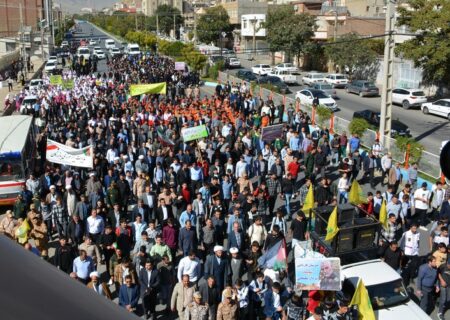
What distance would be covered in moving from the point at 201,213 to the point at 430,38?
24.6 metres

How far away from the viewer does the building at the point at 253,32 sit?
235 ft

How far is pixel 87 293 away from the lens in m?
1.25

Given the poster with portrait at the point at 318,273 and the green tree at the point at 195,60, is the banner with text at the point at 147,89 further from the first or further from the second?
the green tree at the point at 195,60

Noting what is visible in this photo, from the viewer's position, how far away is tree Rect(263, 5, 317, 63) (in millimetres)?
55156

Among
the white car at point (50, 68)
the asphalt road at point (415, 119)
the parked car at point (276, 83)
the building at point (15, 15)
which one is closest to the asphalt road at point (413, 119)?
the asphalt road at point (415, 119)

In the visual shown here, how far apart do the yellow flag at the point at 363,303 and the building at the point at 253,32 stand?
64.3 metres

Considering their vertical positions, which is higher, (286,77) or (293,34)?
(293,34)

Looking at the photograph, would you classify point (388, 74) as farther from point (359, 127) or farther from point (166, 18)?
point (166, 18)

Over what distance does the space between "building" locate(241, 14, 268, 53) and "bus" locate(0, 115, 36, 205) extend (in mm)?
56440

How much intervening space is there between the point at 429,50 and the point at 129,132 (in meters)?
20.4

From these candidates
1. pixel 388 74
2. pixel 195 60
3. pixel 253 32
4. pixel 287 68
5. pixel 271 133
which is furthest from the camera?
pixel 253 32

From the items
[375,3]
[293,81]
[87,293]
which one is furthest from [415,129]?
[375,3]

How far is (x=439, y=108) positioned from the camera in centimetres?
2933

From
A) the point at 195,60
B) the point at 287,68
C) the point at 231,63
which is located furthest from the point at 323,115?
the point at 231,63
